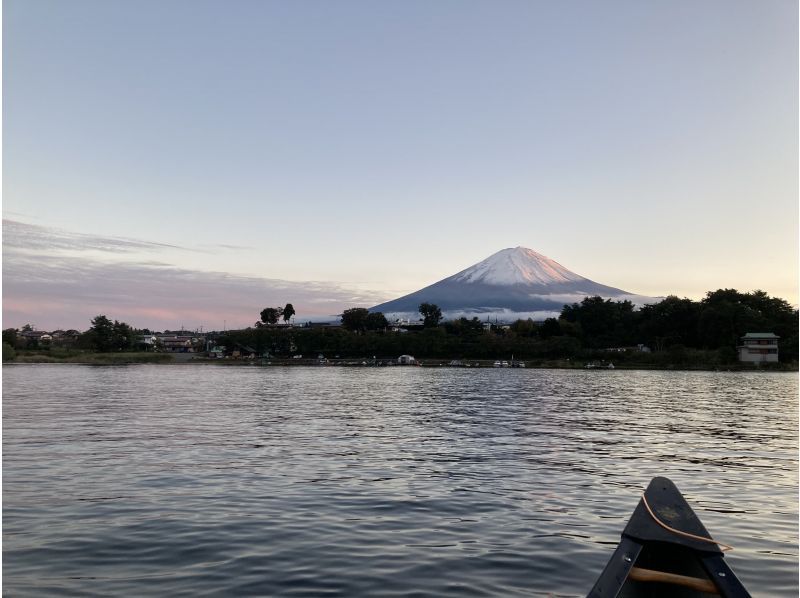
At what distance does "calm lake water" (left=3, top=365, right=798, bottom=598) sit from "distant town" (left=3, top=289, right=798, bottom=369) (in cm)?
10144

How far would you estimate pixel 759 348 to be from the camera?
11844 centimetres

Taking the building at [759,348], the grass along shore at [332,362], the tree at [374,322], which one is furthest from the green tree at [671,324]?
the tree at [374,322]

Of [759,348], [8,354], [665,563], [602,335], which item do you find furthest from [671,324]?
[665,563]

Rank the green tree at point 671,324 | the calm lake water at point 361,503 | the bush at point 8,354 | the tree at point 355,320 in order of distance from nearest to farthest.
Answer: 1. the calm lake water at point 361,503
2. the green tree at point 671,324
3. the bush at point 8,354
4. the tree at point 355,320

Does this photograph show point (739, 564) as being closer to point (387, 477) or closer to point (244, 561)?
point (244, 561)

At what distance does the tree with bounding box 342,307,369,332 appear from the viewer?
182250 millimetres

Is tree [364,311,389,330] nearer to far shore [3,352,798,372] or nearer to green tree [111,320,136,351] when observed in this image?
far shore [3,352,798,372]

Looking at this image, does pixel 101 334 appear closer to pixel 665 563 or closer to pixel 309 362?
pixel 309 362

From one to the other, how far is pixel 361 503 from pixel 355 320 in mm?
168693

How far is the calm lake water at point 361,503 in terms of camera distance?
9.23 metres

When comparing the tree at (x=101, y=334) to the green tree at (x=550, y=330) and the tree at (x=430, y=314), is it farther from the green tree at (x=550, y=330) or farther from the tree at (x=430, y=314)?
the green tree at (x=550, y=330)

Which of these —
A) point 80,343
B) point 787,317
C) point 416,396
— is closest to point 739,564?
point 416,396

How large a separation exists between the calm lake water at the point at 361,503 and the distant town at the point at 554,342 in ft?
333

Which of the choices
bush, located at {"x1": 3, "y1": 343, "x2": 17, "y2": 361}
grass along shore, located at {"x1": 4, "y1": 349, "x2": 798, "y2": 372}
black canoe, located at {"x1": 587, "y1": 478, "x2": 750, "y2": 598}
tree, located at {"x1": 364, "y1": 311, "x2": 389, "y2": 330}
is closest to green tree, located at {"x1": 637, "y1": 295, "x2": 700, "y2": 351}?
grass along shore, located at {"x1": 4, "y1": 349, "x2": 798, "y2": 372}
